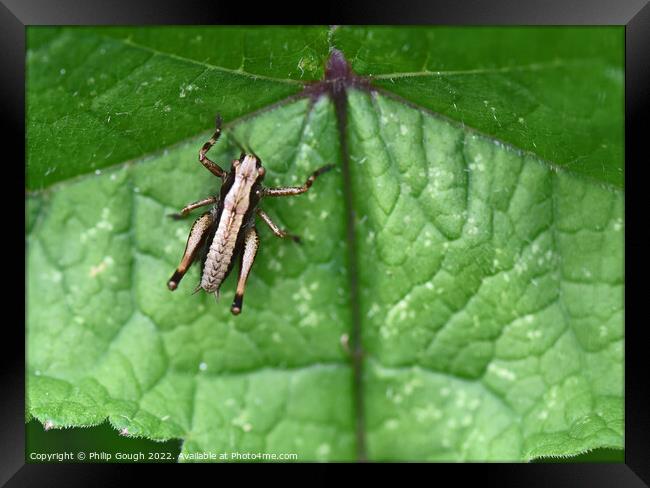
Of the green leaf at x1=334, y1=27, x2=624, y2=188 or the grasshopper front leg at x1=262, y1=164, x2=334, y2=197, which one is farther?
the grasshopper front leg at x1=262, y1=164, x2=334, y2=197

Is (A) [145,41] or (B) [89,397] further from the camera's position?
(B) [89,397]

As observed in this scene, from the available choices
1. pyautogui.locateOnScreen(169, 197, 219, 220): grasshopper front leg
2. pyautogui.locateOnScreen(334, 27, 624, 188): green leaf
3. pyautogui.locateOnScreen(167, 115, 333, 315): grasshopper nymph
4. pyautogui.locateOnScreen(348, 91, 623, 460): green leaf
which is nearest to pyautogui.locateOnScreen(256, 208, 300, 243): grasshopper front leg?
pyautogui.locateOnScreen(167, 115, 333, 315): grasshopper nymph

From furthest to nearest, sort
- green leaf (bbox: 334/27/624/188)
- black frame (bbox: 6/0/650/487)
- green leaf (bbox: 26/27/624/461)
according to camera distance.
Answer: green leaf (bbox: 26/27/624/461), green leaf (bbox: 334/27/624/188), black frame (bbox: 6/0/650/487)

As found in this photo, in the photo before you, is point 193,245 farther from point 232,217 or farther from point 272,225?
point 272,225

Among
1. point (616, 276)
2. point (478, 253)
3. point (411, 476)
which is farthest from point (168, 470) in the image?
point (616, 276)

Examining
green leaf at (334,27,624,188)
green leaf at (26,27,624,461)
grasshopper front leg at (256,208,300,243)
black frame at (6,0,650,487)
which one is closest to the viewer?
black frame at (6,0,650,487)

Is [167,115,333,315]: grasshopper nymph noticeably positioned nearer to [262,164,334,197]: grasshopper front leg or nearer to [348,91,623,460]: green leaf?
[262,164,334,197]: grasshopper front leg

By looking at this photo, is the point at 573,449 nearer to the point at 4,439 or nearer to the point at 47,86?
the point at 4,439
